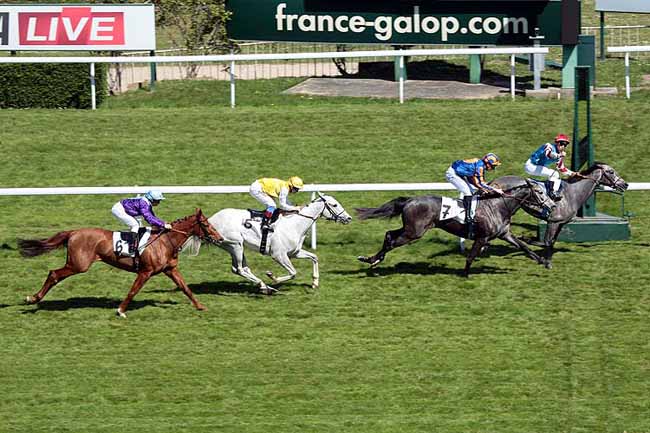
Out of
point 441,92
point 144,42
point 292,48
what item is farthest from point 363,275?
point 292,48

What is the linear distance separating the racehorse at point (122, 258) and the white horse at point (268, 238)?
0.62 metres

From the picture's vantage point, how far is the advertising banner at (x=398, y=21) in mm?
23531

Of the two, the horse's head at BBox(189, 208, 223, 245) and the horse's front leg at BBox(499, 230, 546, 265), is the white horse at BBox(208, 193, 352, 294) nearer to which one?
the horse's head at BBox(189, 208, 223, 245)

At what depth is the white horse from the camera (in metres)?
15.4

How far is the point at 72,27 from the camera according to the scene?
2531 centimetres

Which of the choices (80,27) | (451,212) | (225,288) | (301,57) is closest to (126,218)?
(225,288)

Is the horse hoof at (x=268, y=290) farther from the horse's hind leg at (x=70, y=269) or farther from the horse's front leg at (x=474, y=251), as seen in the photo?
the horse's front leg at (x=474, y=251)

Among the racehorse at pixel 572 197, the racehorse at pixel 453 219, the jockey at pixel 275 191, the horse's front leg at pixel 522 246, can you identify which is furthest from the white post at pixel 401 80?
the jockey at pixel 275 191

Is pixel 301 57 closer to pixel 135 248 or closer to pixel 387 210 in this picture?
pixel 387 210

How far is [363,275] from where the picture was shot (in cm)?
1620

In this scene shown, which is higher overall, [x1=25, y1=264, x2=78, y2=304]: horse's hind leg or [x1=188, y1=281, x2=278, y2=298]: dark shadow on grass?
[x1=25, y1=264, x2=78, y2=304]: horse's hind leg

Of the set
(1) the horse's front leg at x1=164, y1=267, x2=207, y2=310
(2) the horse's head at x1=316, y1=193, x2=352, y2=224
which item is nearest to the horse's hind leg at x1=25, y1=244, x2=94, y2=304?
(1) the horse's front leg at x1=164, y1=267, x2=207, y2=310

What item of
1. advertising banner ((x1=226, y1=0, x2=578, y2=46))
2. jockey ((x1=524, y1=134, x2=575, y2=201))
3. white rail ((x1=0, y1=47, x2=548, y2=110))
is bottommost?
jockey ((x1=524, y1=134, x2=575, y2=201))

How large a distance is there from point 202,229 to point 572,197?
4.79 meters
